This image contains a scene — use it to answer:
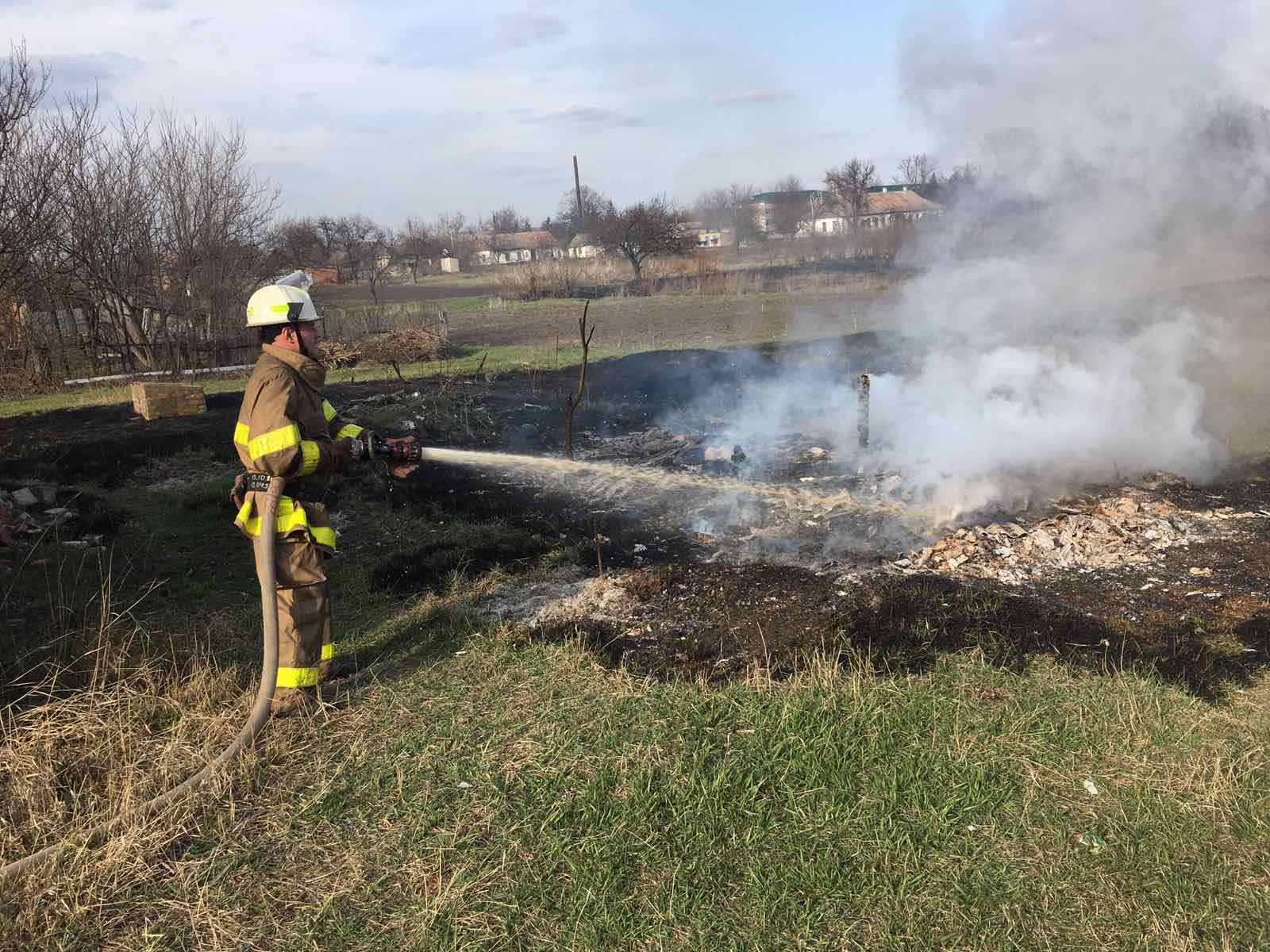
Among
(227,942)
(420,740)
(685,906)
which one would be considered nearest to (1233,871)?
(685,906)

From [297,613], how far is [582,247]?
1921 inches

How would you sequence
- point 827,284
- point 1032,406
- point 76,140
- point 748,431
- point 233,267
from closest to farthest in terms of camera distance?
point 1032,406 < point 748,431 < point 76,140 < point 233,267 < point 827,284

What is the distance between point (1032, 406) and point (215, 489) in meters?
8.09

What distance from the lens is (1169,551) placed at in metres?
5.75

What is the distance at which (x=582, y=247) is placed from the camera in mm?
50250

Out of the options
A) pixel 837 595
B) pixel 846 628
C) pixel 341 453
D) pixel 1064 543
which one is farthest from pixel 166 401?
pixel 1064 543

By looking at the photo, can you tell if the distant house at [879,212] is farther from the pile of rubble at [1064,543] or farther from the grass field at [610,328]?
the pile of rubble at [1064,543]

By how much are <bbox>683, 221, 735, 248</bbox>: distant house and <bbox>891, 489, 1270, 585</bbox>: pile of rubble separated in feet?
109

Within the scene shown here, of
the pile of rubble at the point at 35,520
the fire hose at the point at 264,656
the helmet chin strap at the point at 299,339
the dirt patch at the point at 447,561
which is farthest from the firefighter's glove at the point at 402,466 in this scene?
the pile of rubble at the point at 35,520

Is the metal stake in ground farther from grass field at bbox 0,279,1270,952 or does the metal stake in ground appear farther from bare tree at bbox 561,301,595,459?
grass field at bbox 0,279,1270,952

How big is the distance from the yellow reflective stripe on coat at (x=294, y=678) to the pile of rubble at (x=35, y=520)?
3.26 meters

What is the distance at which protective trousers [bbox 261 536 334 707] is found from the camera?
3.92 m

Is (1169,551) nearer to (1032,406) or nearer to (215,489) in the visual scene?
(1032,406)

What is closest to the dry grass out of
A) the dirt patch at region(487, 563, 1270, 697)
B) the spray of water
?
the spray of water
